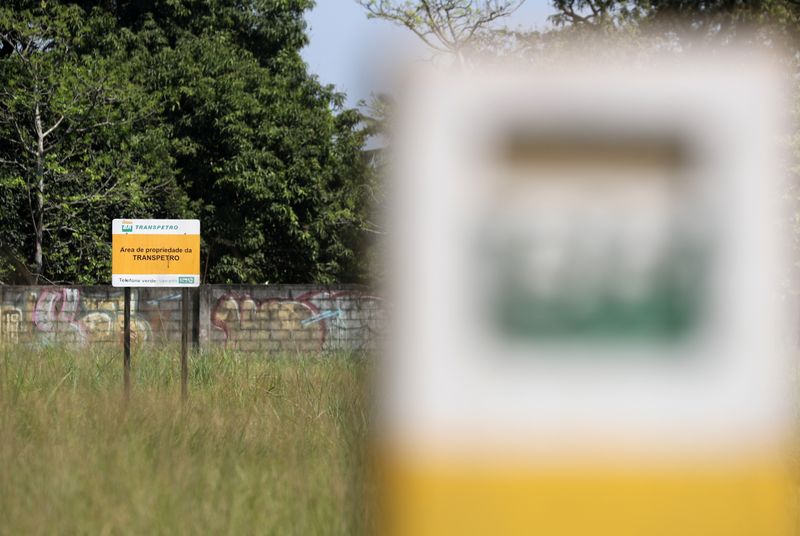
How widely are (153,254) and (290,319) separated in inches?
367

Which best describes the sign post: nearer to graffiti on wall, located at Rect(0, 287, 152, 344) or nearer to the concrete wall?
the concrete wall

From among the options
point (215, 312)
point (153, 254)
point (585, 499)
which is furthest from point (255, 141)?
point (585, 499)

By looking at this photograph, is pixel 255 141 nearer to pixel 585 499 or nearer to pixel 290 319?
pixel 290 319

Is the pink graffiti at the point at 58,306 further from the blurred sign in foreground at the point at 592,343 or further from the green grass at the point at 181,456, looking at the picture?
the blurred sign in foreground at the point at 592,343

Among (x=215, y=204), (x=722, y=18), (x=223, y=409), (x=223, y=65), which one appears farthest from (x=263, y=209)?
(x=223, y=409)

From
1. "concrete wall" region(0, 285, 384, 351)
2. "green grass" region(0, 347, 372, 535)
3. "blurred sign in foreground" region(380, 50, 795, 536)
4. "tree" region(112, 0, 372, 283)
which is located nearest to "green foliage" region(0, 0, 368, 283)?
"tree" region(112, 0, 372, 283)

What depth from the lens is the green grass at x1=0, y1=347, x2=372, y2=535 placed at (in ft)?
14.7

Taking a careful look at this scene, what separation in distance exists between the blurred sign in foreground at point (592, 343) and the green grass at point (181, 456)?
7.13 ft

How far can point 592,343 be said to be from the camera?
2.19m

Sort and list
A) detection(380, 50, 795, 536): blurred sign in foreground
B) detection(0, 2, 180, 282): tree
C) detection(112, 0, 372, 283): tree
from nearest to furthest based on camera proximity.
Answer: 1. detection(380, 50, 795, 536): blurred sign in foreground
2. detection(0, 2, 180, 282): tree
3. detection(112, 0, 372, 283): tree

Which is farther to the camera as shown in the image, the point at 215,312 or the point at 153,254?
the point at 215,312

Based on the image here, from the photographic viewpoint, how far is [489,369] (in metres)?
2.22

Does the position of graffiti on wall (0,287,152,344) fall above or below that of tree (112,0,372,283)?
below

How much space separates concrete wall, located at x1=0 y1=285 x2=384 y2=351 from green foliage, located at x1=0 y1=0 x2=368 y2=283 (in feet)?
11.5
